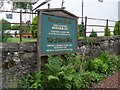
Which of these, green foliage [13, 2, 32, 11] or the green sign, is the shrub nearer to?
the green sign

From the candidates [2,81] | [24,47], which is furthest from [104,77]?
[2,81]

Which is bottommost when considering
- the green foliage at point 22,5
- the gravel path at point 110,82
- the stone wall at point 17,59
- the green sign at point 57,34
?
the gravel path at point 110,82

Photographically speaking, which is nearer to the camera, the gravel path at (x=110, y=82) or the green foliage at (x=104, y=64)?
the gravel path at (x=110, y=82)

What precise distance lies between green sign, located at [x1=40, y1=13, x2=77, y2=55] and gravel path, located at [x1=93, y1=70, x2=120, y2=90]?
53.7 inches

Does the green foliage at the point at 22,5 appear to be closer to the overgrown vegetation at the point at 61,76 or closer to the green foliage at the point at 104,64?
the green foliage at the point at 104,64

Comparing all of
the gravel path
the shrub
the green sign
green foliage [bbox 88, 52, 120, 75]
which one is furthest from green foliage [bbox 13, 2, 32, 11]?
the shrub

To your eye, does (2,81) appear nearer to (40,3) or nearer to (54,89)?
(54,89)

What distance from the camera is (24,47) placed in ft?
23.2

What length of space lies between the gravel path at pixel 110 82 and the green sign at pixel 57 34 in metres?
1.37

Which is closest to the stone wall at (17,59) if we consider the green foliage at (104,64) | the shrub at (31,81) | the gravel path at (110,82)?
the shrub at (31,81)

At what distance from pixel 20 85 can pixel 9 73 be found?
16.1 inches

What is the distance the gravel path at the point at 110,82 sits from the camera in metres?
7.81

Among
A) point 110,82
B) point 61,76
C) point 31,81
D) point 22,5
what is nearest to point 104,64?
point 110,82

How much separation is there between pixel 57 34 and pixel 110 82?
222 cm
